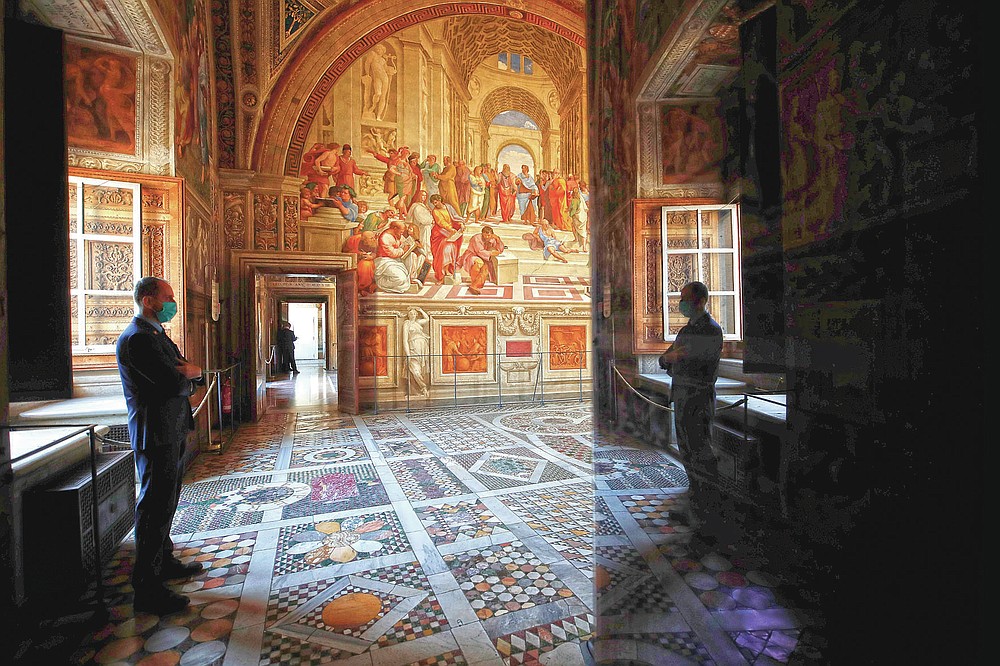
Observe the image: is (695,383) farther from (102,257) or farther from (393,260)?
(393,260)

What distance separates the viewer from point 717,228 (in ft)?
2.28

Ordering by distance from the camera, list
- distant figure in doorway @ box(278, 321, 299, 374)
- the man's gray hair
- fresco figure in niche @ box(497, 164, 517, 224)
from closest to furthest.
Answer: the man's gray hair, fresco figure in niche @ box(497, 164, 517, 224), distant figure in doorway @ box(278, 321, 299, 374)

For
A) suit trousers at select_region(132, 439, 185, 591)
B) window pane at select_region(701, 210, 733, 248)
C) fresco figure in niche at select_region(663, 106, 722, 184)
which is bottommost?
suit trousers at select_region(132, 439, 185, 591)

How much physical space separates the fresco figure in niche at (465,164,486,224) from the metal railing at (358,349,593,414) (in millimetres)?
3163

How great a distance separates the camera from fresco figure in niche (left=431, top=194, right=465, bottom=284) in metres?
10.0

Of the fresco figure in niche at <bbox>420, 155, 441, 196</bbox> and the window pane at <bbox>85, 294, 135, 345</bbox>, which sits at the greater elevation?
the fresco figure in niche at <bbox>420, 155, 441, 196</bbox>

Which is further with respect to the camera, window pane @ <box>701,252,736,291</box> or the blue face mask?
the blue face mask

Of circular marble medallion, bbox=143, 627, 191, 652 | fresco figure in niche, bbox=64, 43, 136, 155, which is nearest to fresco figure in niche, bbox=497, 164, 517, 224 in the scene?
fresco figure in niche, bbox=64, 43, 136, 155

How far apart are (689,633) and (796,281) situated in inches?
25.8

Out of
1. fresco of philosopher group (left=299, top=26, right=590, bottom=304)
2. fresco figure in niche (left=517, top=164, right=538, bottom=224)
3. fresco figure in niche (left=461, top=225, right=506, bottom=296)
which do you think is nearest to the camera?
fresco of philosopher group (left=299, top=26, right=590, bottom=304)

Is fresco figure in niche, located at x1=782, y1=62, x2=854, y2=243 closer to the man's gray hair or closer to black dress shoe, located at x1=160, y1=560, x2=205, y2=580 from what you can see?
the man's gray hair

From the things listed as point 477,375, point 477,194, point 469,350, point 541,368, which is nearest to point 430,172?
point 477,194

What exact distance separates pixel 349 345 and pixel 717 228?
29.3 ft

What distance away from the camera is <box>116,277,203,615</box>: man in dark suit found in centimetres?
261
